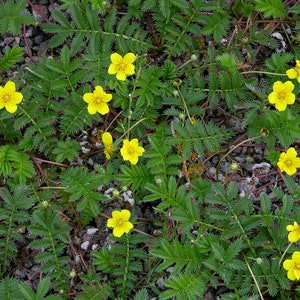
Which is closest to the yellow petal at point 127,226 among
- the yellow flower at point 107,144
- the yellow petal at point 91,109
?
the yellow flower at point 107,144

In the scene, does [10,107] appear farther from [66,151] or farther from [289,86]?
[289,86]

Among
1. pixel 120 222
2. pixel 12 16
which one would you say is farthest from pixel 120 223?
pixel 12 16

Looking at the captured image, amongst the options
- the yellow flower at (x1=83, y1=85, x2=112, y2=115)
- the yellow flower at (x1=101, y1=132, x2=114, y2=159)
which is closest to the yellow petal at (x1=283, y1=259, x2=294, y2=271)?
the yellow flower at (x1=101, y1=132, x2=114, y2=159)

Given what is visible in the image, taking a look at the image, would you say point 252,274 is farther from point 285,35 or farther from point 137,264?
point 285,35

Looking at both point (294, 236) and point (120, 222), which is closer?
point (294, 236)

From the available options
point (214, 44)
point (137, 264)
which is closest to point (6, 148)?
point (137, 264)

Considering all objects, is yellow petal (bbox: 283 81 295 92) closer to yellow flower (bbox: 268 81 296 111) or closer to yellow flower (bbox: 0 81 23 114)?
yellow flower (bbox: 268 81 296 111)
